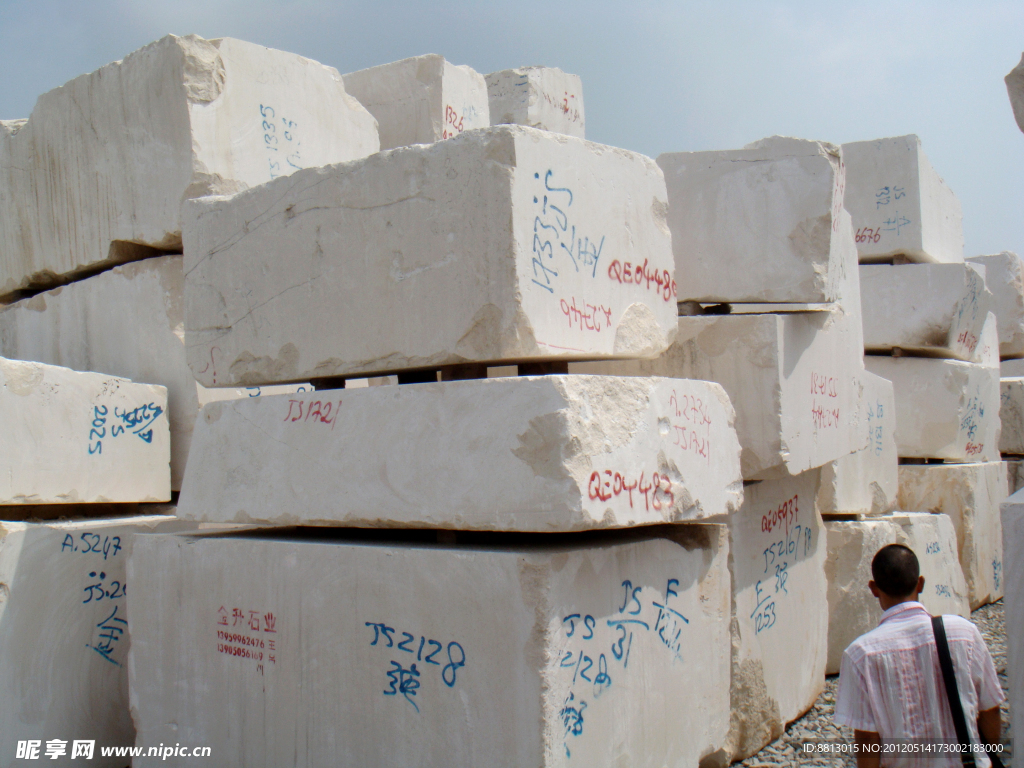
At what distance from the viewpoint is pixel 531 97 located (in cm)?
670

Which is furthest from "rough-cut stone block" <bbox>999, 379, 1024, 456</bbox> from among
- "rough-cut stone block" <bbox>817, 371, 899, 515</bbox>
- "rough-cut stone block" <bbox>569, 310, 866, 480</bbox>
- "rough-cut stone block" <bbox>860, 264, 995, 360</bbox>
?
"rough-cut stone block" <bbox>569, 310, 866, 480</bbox>

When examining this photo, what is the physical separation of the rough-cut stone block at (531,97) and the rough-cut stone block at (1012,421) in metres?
4.26

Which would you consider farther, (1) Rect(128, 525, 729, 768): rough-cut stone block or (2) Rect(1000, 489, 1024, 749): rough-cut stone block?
(2) Rect(1000, 489, 1024, 749): rough-cut stone block

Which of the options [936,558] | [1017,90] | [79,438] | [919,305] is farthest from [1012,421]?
[79,438]

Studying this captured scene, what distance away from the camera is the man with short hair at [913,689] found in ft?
6.79

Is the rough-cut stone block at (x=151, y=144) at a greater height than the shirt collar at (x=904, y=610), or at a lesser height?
greater

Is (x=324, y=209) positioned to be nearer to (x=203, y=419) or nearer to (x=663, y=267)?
(x=203, y=419)

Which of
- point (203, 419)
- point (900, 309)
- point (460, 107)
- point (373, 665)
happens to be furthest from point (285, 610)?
point (900, 309)

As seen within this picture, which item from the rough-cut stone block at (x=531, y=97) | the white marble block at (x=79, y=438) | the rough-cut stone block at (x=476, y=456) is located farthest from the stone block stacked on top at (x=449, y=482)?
the rough-cut stone block at (x=531, y=97)

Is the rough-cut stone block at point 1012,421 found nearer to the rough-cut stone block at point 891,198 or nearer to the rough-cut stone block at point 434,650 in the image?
the rough-cut stone block at point 891,198

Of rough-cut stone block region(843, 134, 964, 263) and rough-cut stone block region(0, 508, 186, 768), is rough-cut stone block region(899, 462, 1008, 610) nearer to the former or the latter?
rough-cut stone block region(843, 134, 964, 263)

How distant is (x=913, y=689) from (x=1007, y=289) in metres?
7.08

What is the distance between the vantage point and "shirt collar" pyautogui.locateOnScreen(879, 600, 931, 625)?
2.17m

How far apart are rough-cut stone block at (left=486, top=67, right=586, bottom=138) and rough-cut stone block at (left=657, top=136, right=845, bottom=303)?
11.4 feet
